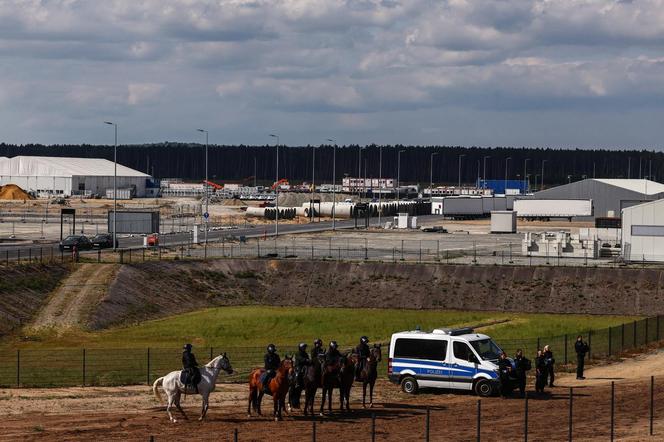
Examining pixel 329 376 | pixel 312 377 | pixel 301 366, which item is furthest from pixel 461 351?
pixel 301 366

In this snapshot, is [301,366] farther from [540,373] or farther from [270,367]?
[540,373]

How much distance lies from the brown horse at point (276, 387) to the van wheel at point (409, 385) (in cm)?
722

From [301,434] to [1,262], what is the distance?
44964 mm

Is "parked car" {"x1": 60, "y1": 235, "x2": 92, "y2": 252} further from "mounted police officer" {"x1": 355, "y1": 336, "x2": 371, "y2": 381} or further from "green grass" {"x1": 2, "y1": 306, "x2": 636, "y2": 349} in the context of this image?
"mounted police officer" {"x1": 355, "y1": 336, "x2": 371, "y2": 381}

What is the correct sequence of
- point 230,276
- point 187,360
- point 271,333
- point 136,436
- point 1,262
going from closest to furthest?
point 136,436, point 187,360, point 271,333, point 1,262, point 230,276

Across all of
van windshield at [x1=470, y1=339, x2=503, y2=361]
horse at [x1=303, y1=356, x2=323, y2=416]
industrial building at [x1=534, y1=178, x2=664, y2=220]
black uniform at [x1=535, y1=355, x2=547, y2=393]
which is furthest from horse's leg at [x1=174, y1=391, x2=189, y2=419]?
industrial building at [x1=534, y1=178, x2=664, y2=220]

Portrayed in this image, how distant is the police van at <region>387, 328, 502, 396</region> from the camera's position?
3706cm

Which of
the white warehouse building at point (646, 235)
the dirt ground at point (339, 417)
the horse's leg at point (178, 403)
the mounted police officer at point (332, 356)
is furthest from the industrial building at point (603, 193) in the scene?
the horse's leg at point (178, 403)

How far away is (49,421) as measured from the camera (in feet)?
102

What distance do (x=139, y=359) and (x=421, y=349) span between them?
13081 millimetres

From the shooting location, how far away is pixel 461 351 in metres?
37.3

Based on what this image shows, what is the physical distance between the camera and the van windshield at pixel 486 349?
37344 mm

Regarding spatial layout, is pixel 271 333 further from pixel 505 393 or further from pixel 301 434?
pixel 301 434

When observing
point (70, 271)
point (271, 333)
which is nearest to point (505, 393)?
point (271, 333)
